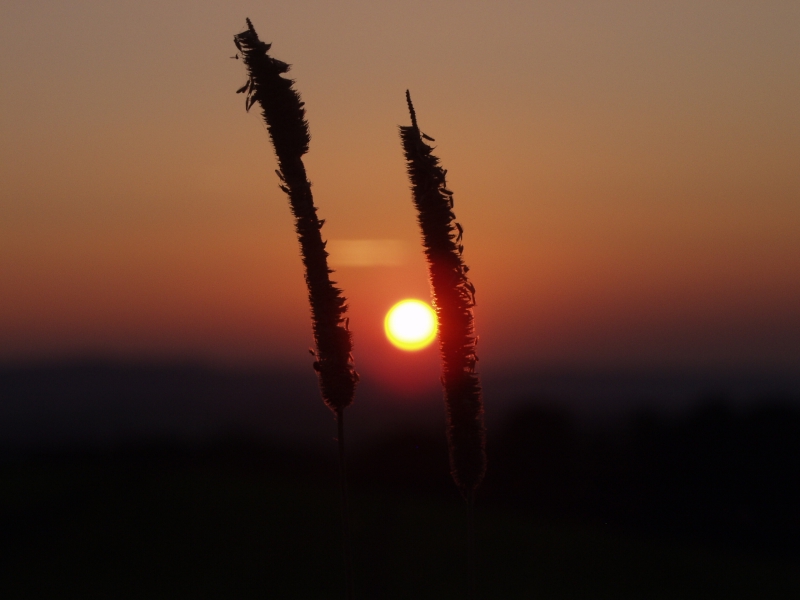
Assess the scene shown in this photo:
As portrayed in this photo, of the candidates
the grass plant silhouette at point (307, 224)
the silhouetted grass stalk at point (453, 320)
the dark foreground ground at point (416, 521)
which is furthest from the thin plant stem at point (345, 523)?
the dark foreground ground at point (416, 521)

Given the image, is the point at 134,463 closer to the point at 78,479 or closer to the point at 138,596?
the point at 78,479

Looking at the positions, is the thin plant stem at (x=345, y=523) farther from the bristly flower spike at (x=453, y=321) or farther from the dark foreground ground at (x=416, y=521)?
the dark foreground ground at (x=416, y=521)

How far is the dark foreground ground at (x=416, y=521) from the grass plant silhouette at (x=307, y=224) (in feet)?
23.7

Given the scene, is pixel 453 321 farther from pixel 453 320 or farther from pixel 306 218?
pixel 306 218

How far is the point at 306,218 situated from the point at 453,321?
1.91m

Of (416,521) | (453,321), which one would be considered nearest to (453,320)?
(453,321)

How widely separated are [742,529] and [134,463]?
57.5 ft

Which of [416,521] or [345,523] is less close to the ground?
[345,523]

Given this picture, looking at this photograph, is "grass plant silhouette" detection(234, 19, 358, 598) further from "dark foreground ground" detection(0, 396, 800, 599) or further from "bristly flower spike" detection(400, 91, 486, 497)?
"dark foreground ground" detection(0, 396, 800, 599)

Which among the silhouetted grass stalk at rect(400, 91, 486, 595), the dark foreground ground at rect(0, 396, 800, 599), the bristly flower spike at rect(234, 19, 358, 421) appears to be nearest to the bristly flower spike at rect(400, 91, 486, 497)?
the silhouetted grass stalk at rect(400, 91, 486, 595)

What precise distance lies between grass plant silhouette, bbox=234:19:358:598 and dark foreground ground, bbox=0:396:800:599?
721 centimetres

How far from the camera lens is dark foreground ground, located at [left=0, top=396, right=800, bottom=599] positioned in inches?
719

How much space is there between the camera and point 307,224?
340 inches

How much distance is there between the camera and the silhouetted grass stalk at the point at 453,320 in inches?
338
